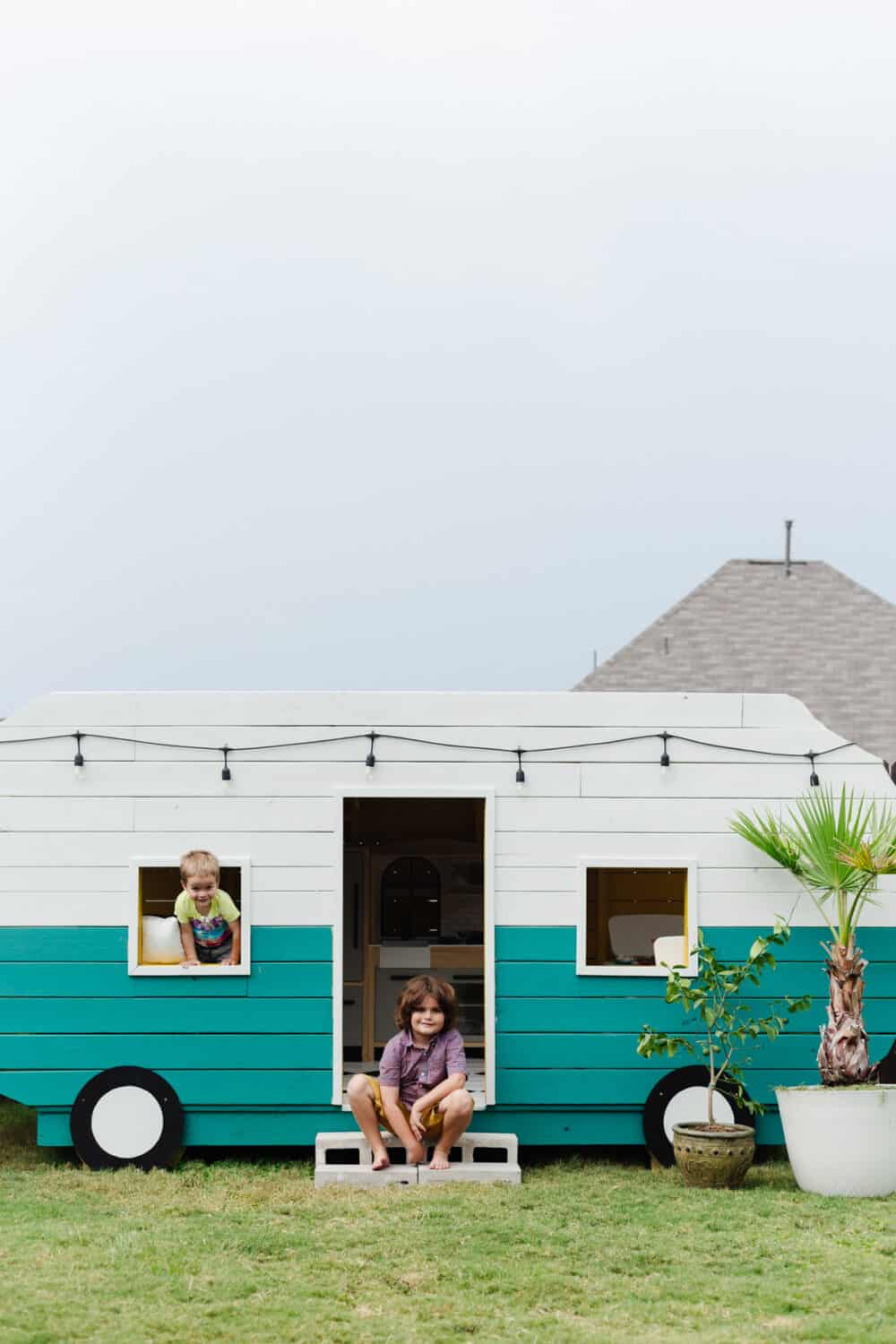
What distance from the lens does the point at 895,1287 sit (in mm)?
5367

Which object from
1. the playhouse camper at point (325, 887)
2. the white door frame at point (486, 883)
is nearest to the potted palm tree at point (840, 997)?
the playhouse camper at point (325, 887)

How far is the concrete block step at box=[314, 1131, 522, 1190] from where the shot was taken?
7.09 m

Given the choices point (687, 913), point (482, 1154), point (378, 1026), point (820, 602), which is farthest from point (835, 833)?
point (820, 602)

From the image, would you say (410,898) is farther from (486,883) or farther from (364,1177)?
(364,1177)

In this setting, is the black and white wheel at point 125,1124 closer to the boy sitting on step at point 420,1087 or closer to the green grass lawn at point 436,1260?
the green grass lawn at point 436,1260

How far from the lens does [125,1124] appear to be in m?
7.64

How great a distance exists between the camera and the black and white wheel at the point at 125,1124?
7.62 meters

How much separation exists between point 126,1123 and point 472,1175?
6.09 ft

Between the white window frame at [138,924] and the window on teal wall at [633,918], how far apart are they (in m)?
1.77

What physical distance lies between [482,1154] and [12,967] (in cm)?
265

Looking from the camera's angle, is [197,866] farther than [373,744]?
No

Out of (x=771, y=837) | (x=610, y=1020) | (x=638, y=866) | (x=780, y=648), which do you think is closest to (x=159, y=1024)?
(x=610, y=1020)

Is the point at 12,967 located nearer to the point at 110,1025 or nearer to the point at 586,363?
the point at 110,1025

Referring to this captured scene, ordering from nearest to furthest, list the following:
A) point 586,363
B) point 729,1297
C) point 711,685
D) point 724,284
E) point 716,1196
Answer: point 729,1297, point 716,1196, point 724,284, point 586,363, point 711,685
